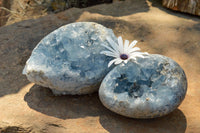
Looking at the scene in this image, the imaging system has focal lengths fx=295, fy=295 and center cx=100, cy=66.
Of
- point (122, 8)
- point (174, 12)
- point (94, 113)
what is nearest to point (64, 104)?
point (94, 113)

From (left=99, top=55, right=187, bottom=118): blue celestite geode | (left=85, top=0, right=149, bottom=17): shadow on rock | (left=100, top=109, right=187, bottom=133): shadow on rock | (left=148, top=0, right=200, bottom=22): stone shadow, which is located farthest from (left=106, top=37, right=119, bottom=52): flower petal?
(left=148, top=0, right=200, bottom=22): stone shadow

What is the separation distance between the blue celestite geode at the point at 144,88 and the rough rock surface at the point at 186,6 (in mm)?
2405

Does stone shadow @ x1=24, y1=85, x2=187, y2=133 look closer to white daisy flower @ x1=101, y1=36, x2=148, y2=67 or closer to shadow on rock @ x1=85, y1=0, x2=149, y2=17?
white daisy flower @ x1=101, y1=36, x2=148, y2=67

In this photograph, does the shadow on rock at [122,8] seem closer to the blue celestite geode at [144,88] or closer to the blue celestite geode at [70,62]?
the blue celestite geode at [70,62]

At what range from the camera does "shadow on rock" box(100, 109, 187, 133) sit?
280cm

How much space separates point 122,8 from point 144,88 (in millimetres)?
2894

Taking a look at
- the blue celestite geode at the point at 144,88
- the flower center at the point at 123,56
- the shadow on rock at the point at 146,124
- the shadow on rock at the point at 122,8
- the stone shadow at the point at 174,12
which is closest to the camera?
the blue celestite geode at the point at 144,88

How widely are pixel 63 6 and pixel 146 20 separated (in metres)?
2.11

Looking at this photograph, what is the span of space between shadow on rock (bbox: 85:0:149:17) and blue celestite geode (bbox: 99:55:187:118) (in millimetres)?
2346

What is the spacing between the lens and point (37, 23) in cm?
482

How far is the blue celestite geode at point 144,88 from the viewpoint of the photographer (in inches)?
106

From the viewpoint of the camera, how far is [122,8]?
540 centimetres

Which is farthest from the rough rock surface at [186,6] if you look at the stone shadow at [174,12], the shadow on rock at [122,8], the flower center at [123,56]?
the flower center at [123,56]

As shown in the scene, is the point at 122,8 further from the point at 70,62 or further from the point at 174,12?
the point at 70,62
